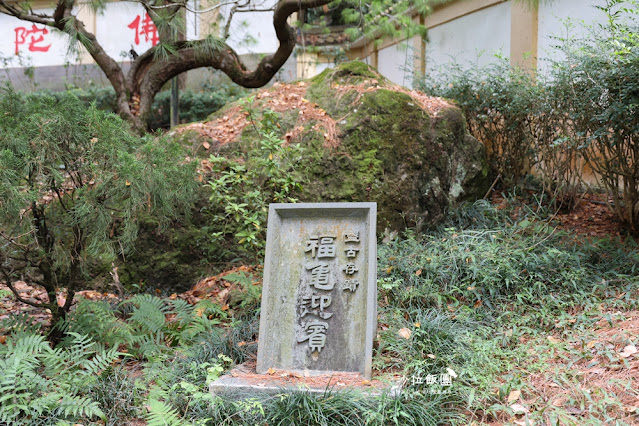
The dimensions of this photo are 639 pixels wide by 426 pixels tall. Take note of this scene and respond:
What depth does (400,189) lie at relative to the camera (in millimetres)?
5719

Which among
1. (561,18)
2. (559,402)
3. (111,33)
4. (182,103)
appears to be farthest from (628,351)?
(111,33)

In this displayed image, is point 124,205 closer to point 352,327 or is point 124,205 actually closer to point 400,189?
point 352,327

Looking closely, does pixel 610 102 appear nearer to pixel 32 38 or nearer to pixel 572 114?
pixel 572 114

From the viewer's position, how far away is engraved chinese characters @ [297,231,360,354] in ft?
11.6

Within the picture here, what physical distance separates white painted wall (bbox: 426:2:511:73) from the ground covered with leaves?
3.81 metres

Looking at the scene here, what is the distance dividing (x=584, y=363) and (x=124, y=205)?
3.19m

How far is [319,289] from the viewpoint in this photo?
362 cm

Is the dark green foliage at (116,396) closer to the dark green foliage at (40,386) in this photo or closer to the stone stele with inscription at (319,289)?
the dark green foliage at (40,386)

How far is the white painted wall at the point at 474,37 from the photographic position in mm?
8109

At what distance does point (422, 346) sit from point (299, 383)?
0.85m

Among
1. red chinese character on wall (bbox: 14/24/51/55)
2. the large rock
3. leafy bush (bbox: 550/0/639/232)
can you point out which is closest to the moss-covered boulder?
the large rock

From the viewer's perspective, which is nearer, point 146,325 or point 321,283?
point 321,283

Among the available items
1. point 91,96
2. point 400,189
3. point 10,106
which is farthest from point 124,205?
point 91,96

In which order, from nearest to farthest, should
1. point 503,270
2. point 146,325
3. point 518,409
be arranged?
point 518,409 → point 146,325 → point 503,270
